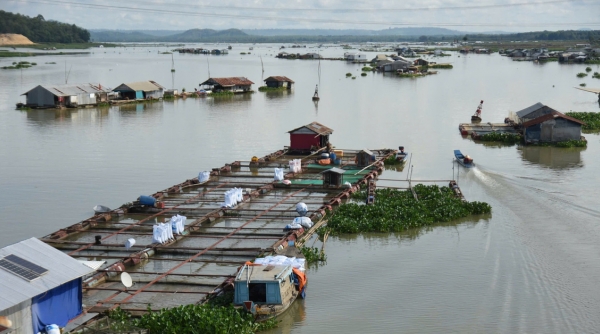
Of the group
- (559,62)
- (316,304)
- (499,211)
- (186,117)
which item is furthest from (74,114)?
(559,62)

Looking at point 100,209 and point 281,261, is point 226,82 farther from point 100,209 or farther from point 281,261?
point 281,261

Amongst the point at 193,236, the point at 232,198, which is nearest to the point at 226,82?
the point at 232,198

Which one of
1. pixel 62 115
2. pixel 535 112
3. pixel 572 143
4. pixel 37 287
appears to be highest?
pixel 535 112

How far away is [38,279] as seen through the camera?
35.0 feet

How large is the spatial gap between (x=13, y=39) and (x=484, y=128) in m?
108

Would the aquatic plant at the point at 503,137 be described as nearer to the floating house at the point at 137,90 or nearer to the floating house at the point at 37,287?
the floating house at the point at 37,287

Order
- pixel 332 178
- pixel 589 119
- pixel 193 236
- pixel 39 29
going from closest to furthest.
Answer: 1. pixel 193 236
2. pixel 332 178
3. pixel 589 119
4. pixel 39 29

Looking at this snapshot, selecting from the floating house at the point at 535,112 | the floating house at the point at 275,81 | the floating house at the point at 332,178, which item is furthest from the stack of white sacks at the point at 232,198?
the floating house at the point at 275,81

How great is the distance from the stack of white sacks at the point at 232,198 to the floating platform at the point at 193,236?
0.10 m

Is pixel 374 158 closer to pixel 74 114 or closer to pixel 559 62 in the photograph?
pixel 74 114

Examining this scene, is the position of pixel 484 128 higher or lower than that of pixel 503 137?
higher

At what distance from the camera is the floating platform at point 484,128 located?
1287 inches

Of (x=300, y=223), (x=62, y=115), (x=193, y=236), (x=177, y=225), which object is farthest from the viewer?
(x=62, y=115)

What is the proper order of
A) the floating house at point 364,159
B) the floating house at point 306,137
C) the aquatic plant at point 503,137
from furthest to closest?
the aquatic plant at point 503,137 < the floating house at point 306,137 < the floating house at point 364,159
